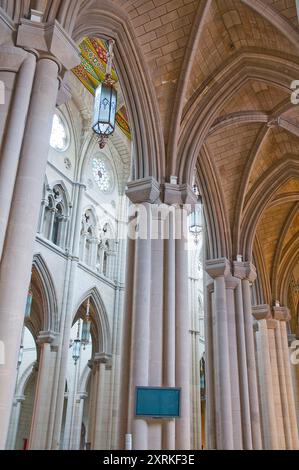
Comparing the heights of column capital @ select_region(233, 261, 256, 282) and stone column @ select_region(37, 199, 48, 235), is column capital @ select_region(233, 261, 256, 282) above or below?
below

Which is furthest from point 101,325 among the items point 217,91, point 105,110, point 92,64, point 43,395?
point 105,110

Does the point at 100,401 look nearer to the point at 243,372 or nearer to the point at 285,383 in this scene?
the point at 285,383

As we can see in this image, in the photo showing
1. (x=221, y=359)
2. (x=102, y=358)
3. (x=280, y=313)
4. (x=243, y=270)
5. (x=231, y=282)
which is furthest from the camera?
(x=102, y=358)

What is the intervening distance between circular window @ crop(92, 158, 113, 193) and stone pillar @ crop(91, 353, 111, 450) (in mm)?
7714

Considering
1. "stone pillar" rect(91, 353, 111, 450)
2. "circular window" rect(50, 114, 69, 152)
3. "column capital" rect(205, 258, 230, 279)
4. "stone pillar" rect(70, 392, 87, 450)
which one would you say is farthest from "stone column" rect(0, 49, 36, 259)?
"stone pillar" rect(70, 392, 87, 450)

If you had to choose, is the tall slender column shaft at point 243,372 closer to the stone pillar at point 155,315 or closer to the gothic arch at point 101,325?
the stone pillar at point 155,315

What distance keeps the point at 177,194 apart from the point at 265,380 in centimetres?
879

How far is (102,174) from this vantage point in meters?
23.5

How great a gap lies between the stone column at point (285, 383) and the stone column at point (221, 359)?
5040 mm

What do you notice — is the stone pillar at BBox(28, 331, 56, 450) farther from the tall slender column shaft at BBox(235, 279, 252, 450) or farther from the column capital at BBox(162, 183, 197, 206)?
the column capital at BBox(162, 183, 197, 206)

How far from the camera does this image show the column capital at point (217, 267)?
14.6 metres

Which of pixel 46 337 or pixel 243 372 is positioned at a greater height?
pixel 46 337

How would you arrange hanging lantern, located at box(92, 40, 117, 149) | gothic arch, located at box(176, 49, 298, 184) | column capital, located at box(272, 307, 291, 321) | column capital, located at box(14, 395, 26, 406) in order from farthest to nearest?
column capital, located at box(14, 395, 26, 406), column capital, located at box(272, 307, 291, 321), gothic arch, located at box(176, 49, 298, 184), hanging lantern, located at box(92, 40, 117, 149)

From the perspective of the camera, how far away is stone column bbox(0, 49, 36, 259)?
6.19 meters
